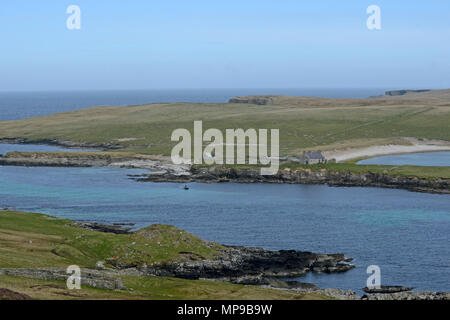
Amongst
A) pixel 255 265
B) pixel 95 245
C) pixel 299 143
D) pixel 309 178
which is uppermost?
pixel 299 143

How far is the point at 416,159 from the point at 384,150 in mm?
13346

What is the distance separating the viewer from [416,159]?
139 meters

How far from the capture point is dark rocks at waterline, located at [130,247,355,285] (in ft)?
197

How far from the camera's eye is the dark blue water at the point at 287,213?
222 ft

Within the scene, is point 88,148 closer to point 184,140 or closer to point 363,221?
point 184,140

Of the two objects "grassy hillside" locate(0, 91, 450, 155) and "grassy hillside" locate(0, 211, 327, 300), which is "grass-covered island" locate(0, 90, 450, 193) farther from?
"grassy hillside" locate(0, 211, 327, 300)

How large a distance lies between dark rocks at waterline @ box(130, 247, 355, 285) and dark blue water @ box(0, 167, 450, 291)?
2.06 m

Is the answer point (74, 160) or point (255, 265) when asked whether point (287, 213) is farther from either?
point (74, 160)

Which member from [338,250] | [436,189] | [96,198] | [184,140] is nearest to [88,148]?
[184,140]

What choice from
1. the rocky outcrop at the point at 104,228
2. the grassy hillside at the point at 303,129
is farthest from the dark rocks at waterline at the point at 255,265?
the grassy hillside at the point at 303,129

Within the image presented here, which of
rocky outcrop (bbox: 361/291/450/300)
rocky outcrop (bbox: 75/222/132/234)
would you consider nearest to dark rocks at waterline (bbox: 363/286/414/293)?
rocky outcrop (bbox: 361/291/450/300)

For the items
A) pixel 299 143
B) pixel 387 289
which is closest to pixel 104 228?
pixel 387 289

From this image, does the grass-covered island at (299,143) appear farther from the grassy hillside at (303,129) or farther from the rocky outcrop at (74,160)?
the rocky outcrop at (74,160)

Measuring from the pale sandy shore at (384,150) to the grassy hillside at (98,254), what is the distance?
76478 millimetres
